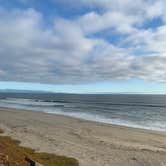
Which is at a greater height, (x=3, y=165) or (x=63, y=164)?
(x=3, y=165)

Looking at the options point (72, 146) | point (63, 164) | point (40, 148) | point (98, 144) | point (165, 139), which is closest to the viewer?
point (63, 164)

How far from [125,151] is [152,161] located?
9.37ft

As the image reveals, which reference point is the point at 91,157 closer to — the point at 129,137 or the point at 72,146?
the point at 72,146

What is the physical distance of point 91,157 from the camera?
48.3 feet

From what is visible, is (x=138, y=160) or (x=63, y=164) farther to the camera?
(x=138, y=160)

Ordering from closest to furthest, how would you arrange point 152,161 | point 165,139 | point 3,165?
1. point 3,165
2. point 152,161
3. point 165,139

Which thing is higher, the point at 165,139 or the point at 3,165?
the point at 3,165

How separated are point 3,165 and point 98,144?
11.3 meters

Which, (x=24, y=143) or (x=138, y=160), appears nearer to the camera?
(x=138, y=160)

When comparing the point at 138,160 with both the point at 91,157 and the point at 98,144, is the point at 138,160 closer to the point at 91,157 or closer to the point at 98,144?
the point at 91,157

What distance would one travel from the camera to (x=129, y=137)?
77.7ft

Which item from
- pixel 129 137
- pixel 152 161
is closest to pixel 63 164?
pixel 152 161

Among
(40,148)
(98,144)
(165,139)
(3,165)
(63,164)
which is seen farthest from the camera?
(165,139)

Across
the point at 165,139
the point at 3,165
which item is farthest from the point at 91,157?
the point at 165,139
